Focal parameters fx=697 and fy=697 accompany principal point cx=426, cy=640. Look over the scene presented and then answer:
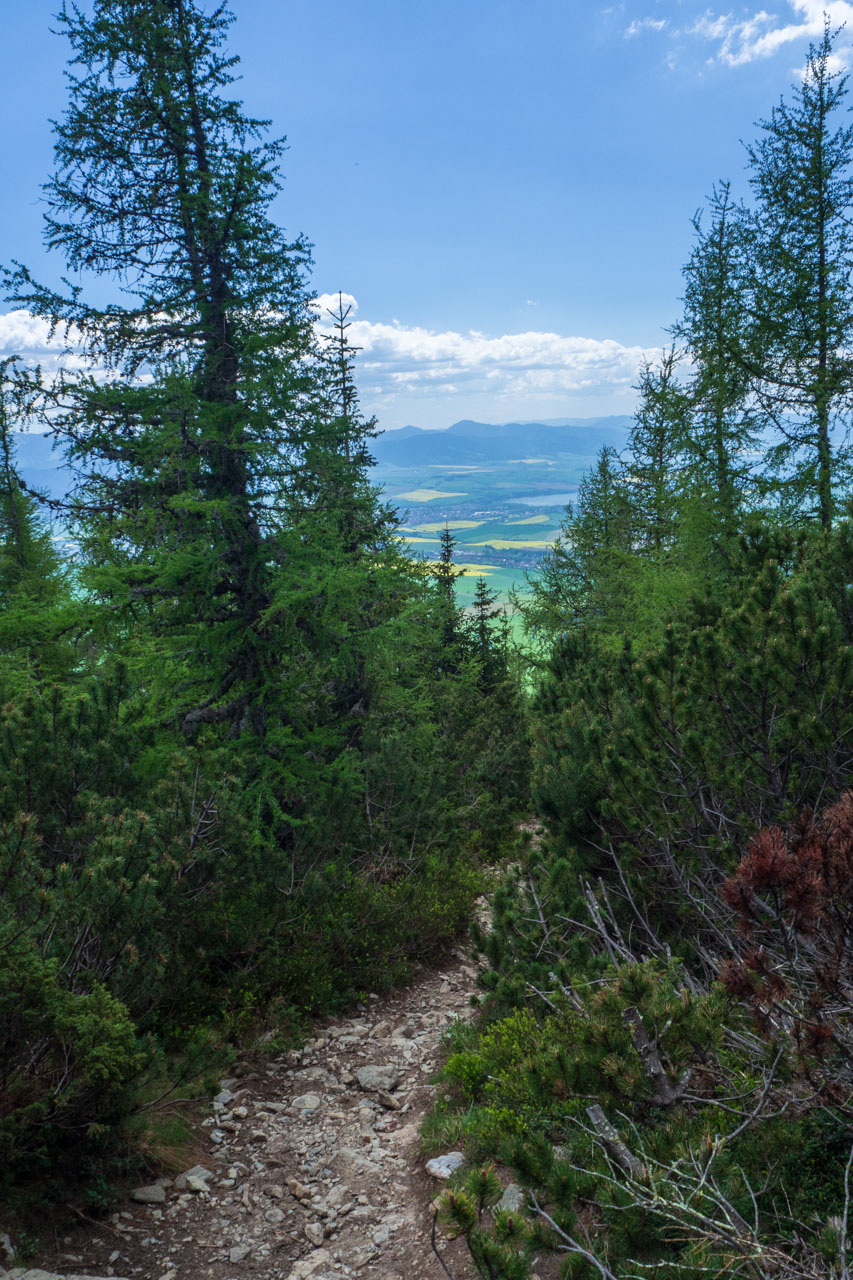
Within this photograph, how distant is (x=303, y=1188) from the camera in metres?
4.77

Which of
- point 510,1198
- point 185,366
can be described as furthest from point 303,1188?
point 185,366

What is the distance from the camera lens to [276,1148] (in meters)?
5.16

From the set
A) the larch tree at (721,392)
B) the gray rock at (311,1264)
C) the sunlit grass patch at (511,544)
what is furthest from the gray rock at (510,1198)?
the sunlit grass patch at (511,544)

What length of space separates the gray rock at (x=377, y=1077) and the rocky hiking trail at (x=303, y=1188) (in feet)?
0.04

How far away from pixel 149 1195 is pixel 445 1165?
1.89m

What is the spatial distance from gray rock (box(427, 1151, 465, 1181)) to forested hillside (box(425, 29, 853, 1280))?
130mm

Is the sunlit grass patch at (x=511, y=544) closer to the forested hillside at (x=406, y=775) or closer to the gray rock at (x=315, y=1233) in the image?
the forested hillside at (x=406, y=775)

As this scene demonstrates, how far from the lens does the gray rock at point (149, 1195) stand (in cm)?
429

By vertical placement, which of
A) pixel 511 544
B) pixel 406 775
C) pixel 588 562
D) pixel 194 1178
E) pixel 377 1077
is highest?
pixel 588 562

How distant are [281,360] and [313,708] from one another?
4921mm

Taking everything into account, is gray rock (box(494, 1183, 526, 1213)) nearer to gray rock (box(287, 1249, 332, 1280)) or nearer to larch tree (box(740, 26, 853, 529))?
gray rock (box(287, 1249, 332, 1280))

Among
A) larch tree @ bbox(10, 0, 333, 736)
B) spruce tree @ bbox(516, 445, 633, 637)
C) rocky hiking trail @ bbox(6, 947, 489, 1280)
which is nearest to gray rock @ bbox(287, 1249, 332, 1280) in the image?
rocky hiking trail @ bbox(6, 947, 489, 1280)

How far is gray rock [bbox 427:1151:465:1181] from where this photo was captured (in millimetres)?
4656

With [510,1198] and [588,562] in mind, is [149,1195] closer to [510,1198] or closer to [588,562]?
[510,1198]
